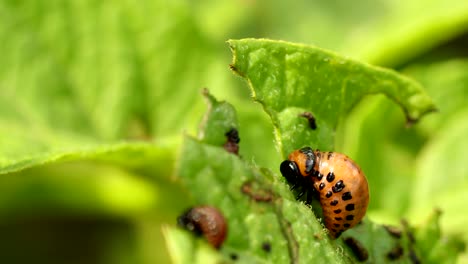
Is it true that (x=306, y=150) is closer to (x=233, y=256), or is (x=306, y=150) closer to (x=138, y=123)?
(x=233, y=256)

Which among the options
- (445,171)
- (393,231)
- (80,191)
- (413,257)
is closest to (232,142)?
(393,231)

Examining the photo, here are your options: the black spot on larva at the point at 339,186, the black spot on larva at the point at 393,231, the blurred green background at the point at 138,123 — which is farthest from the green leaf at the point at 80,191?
the black spot on larva at the point at 339,186

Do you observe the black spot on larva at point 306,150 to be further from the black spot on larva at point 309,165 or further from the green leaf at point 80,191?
the green leaf at point 80,191

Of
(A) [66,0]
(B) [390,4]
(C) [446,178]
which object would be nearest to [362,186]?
(C) [446,178]

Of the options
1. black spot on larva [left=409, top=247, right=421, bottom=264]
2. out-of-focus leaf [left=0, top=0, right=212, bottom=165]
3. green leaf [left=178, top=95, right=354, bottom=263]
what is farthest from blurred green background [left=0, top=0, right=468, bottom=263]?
green leaf [left=178, top=95, right=354, bottom=263]

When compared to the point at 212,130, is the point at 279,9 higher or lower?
higher

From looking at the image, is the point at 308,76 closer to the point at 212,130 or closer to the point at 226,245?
the point at 212,130

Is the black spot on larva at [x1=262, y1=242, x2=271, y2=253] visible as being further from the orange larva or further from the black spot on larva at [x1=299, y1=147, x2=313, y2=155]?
the black spot on larva at [x1=299, y1=147, x2=313, y2=155]
